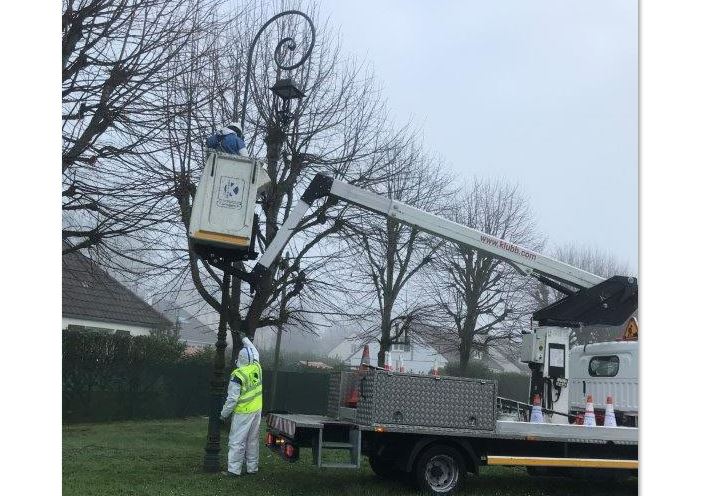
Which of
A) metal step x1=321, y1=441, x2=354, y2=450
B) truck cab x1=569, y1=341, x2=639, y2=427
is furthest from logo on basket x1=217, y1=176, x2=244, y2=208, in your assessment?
truck cab x1=569, y1=341, x2=639, y2=427

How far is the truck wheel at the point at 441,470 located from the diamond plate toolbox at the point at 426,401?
345mm

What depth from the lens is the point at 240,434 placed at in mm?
9594

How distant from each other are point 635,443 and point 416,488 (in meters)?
2.81

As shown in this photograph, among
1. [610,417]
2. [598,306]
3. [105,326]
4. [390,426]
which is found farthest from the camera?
[105,326]

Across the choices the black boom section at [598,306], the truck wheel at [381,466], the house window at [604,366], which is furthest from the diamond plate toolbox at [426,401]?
→ the house window at [604,366]

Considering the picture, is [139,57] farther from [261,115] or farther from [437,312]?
[437,312]

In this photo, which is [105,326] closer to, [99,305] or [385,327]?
[99,305]

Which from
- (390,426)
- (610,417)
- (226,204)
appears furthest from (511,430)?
(226,204)

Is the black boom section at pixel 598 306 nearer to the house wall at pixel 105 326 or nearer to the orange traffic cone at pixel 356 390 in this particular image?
the orange traffic cone at pixel 356 390

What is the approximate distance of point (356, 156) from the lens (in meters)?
17.2

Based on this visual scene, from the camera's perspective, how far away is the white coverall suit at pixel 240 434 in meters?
9.60

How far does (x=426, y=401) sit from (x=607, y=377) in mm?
3399

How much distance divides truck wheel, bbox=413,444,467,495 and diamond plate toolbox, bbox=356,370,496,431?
1.13 ft

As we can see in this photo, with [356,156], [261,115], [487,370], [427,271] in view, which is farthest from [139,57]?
[487,370]
